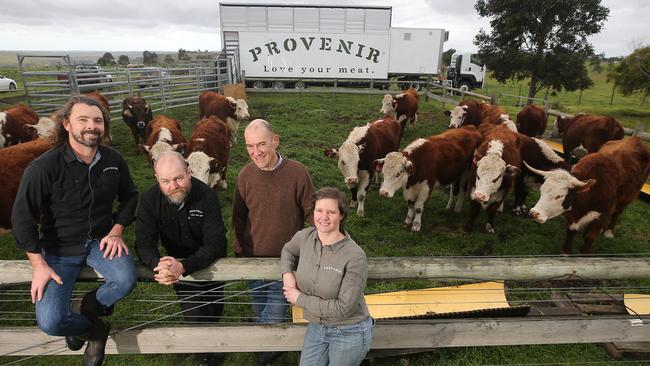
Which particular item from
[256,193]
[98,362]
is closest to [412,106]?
[256,193]

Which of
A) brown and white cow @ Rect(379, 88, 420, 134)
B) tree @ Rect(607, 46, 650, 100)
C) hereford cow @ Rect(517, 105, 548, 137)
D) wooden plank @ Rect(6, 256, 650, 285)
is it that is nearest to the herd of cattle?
hereford cow @ Rect(517, 105, 548, 137)

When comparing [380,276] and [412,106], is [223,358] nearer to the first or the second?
[380,276]

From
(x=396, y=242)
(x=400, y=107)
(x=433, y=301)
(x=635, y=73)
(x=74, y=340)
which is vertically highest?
(x=635, y=73)

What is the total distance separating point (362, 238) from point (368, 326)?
12.8 feet

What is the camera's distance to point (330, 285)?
213 cm

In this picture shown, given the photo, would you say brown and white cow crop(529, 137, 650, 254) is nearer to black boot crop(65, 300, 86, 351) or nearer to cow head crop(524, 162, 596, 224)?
cow head crop(524, 162, 596, 224)

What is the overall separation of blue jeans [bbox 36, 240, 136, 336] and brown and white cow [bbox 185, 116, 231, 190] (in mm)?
3497

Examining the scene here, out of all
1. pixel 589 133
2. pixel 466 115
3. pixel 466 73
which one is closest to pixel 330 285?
pixel 589 133

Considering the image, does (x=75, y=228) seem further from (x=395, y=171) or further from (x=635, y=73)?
(x=635, y=73)

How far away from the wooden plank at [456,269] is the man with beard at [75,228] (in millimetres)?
148

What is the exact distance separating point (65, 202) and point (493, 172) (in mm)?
→ 5481

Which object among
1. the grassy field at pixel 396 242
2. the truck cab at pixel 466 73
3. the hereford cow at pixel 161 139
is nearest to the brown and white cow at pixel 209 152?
the hereford cow at pixel 161 139

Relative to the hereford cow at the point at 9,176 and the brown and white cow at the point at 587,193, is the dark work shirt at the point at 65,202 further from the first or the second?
the brown and white cow at the point at 587,193

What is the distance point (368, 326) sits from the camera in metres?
2.24
